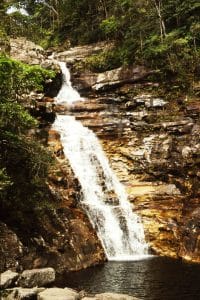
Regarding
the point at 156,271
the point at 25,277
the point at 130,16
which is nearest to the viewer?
the point at 25,277

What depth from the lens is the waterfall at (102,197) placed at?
2389 cm

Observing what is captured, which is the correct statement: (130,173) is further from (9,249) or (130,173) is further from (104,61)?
(104,61)

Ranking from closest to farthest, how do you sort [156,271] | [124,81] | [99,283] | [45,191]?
[99,283]
[156,271]
[45,191]
[124,81]

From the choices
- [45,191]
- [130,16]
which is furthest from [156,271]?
[130,16]

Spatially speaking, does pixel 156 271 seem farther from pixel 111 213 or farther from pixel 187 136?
pixel 187 136

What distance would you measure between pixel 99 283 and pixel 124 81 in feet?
67.2

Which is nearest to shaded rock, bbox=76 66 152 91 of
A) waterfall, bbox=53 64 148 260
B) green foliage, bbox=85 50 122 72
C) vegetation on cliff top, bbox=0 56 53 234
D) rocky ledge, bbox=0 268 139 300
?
green foliage, bbox=85 50 122 72

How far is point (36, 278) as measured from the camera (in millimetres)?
16047

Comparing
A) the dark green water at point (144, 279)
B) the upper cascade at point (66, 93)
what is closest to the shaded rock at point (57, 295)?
the dark green water at point (144, 279)

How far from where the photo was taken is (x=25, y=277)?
51.5ft

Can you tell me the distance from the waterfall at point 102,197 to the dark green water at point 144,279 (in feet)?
6.71

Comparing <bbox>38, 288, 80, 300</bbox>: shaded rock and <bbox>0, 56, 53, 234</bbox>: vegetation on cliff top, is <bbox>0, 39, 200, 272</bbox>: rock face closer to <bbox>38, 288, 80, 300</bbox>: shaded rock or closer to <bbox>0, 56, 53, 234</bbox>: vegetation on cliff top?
<bbox>0, 56, 53, 234</bbox>: vegetation on cliff top

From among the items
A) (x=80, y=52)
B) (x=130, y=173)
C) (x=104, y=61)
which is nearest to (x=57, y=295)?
(x=130, y=173)

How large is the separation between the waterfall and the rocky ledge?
755 cm
